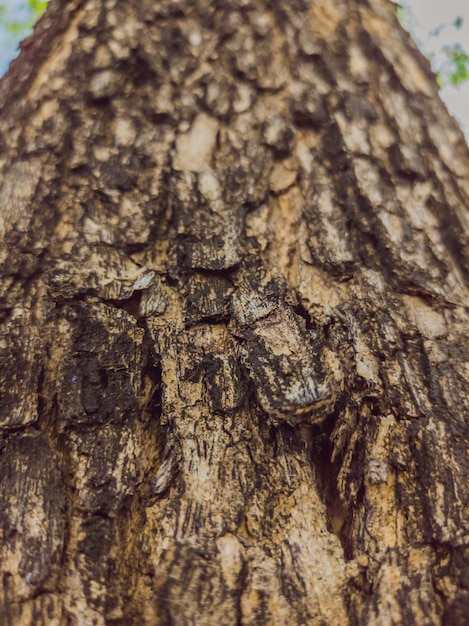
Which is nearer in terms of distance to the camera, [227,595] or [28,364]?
[227,595]

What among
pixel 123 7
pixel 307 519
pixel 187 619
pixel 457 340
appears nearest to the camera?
pixel 187 619

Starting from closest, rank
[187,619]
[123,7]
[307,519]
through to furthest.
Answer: [187,619] → [307,519] → [123,7]

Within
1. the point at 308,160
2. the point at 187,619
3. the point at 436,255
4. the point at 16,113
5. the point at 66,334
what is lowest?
the point at 187,619

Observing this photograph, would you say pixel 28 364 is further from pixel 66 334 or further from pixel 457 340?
pixel 457 340

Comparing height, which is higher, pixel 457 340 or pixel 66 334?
pixel 66 334

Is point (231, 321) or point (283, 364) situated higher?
point (231, 321)

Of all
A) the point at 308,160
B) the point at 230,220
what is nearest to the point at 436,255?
the point at 308,160
